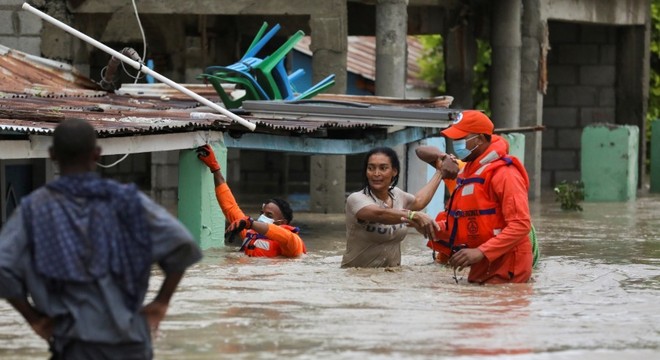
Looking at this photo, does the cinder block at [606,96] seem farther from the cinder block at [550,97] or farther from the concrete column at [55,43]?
the concrete column at [55,43]

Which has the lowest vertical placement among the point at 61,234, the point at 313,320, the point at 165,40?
the point at 313,320

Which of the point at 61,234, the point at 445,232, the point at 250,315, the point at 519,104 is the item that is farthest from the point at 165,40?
the point at 61,234

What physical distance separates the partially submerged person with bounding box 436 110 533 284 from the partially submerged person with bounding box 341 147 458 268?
298 millimetres

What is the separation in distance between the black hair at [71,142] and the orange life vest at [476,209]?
476 centimetres

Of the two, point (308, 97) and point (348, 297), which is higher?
point (308, 97)

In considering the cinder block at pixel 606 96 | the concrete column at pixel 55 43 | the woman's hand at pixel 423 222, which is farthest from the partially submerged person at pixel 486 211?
the cinder block at pixel 606 96

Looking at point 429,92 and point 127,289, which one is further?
point 429,92

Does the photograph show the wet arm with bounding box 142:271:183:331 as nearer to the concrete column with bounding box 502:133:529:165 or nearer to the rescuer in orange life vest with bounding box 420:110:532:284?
the rescuer in orange life vest with bounding box 420:110:532:284

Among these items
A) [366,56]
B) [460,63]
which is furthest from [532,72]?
[366,56]

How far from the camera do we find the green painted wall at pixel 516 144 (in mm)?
21191

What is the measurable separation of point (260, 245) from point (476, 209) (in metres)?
2.89

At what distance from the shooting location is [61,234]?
18.9 ft

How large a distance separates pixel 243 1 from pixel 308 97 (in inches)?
126

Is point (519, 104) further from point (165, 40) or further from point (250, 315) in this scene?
point (250, 315)
